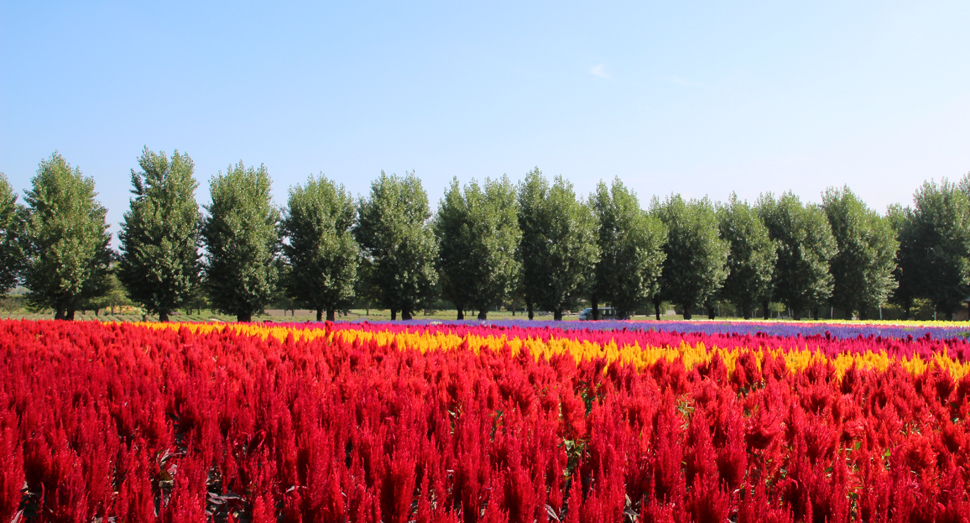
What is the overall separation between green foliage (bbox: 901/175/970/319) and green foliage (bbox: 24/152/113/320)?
210ft

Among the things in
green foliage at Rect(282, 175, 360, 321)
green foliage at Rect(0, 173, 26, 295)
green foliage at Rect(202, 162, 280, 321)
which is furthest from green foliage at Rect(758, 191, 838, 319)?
green foliage at Rect(0, 173, 26, 295)

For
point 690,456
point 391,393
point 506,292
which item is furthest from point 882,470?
point 506,292

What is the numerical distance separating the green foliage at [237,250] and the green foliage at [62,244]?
6857 mm

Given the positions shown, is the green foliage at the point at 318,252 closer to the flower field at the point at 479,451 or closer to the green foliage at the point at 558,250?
the green foliage at the point at 558,250

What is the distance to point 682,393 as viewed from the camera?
5.30 metres

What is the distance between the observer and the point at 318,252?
37.8 m

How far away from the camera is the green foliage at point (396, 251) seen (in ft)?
128

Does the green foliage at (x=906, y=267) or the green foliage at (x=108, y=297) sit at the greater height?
the green foliage at (x=906, y=267)

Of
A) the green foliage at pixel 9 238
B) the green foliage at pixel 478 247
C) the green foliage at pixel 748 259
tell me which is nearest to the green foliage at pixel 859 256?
the green foliage at pixel 748 259

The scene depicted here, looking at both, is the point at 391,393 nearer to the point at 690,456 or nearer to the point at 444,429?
the point at 444,429

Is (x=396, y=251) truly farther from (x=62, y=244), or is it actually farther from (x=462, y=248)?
(x=62, y=244)

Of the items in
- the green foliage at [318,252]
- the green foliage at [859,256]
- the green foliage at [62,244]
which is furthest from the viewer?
the green foliage at [859,256]

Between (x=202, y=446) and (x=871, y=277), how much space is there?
178ft

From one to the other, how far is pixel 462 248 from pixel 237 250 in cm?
1473
